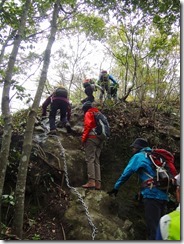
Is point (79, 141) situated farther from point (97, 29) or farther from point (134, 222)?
point (97, 29)

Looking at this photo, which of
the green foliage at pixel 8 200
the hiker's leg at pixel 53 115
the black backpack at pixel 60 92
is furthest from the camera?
the black backpack at pixel 60 92

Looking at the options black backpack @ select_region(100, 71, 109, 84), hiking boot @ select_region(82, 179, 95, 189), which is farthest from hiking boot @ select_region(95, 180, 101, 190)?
black backpack @ select_region(100, 71, 109, 84)

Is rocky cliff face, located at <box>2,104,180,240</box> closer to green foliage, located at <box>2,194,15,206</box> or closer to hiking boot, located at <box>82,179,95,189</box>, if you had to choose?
hiking boot, located at <box>82,179,95,189</box>

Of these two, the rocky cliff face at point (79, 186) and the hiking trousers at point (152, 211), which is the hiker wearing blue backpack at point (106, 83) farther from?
the hiking trousers at point (152, 211)

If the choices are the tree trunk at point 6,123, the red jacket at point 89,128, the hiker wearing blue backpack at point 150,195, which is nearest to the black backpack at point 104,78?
the red jacket at point 89,128

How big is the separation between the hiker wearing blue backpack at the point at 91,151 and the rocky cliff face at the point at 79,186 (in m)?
0.27

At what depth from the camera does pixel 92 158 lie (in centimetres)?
652

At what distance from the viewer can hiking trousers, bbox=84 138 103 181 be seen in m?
6.41

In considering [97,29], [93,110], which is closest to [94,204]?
[93,110]

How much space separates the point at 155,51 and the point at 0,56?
5.01 m

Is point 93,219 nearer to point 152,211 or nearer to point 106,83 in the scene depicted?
point 152,211

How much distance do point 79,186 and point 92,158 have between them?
31.6 inches

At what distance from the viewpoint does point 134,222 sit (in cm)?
609

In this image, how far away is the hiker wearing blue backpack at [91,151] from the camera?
6387 millimetres
